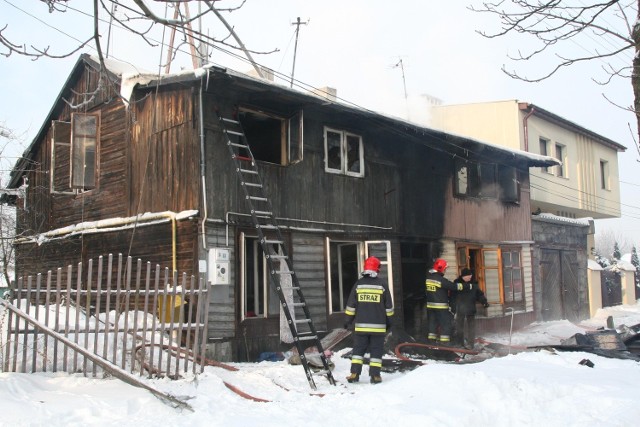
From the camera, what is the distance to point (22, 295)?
6.73 metres

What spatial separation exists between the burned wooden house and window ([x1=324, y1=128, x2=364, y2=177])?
0.03m

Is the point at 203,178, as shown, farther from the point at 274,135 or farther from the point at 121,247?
the point at 121,247

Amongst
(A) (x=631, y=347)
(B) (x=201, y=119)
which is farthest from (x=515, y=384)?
(B) (x=201, y=119)

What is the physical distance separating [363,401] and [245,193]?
4.58 m

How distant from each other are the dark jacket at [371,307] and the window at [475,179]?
26.3ft

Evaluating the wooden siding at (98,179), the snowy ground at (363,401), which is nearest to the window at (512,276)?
the snowy ground at (363,401)

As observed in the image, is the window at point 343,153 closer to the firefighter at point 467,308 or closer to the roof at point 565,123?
the firefighter at point 467,308

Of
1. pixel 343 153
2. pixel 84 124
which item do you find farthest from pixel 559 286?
pixel 84 124

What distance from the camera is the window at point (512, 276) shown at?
1717 cm

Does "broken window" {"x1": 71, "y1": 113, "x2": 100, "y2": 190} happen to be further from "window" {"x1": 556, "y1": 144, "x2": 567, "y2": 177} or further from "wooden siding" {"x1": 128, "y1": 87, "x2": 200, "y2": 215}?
"window" {"x1": 556, "y1": 144, "x2": 567, "y2": 177}

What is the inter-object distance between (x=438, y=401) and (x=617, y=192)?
82.5 ft

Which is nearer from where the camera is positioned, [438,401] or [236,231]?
[438,401]

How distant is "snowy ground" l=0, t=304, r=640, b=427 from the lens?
572 centimetres

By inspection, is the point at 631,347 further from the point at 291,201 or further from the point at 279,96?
the point at 279,96
